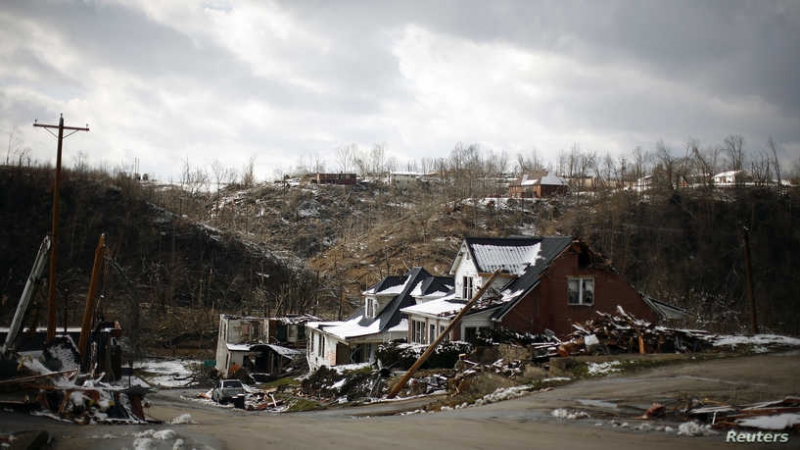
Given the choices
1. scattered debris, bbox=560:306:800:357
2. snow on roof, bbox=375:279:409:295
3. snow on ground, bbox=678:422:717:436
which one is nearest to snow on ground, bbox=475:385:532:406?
scattered debris, bbox=560:306:800:357

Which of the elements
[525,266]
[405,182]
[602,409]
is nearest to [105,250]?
[602,409]

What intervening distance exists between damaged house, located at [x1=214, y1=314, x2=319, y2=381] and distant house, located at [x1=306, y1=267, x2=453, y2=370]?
9.08ft

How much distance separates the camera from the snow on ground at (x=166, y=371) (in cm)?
4294

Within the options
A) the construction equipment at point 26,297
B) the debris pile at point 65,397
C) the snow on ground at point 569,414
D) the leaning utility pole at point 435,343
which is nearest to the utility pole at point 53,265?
the construction equipment at point 26,297

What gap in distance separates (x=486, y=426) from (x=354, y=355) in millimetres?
23731

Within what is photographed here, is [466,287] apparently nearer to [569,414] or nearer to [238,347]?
[238,347]

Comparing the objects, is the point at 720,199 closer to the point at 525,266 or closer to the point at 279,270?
the point at 279,270

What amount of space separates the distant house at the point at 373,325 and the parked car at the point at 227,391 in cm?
558

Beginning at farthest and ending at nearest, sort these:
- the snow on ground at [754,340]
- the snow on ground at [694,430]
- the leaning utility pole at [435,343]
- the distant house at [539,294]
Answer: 1. the distant house at [539,294]
2. the snow on ground at [754,340]
3. the leaning utility pole at [435,343]
4. the snow on ground at [694,430]

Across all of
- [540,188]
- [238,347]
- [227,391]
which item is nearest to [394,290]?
[227,391]

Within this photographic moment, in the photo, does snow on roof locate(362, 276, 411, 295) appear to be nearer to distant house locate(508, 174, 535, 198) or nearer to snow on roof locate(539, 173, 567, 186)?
distant house locate(508, 174, 535, 198)

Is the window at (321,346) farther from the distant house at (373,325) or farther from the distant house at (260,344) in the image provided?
the distant house at (260,344)

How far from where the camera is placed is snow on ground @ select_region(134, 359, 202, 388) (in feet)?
141

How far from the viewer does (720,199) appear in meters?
93.6
